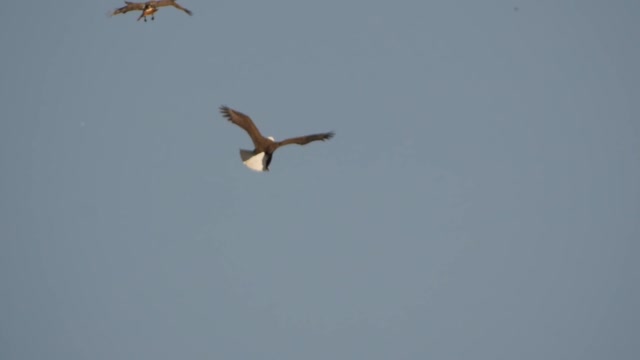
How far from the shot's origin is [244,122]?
79.7ft

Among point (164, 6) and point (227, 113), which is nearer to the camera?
point (227, 113)

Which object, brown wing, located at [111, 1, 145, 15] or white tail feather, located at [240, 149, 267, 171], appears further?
brown wing, located at [111, 1, 145, 15]

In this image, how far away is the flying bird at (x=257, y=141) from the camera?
24.1 meters

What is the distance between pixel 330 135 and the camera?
2386 centimetres

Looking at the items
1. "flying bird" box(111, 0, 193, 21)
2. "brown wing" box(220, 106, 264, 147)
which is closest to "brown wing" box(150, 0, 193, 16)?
"flying bird" box(111, 0, 193, 21)

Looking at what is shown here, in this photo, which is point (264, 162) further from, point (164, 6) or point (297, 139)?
point (164, 6)

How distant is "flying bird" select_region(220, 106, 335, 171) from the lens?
2412cm

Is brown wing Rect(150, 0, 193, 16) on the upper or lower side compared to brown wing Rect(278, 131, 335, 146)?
upper

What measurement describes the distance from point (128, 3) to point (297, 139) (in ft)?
15.4

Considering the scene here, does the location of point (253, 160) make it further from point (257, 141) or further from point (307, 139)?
point (307, 139)

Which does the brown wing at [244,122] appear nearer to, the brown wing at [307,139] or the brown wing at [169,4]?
the brown wing at [307,139]

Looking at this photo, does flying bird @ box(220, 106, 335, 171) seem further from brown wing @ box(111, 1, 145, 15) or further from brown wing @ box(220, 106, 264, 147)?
brown wing @ box(111, 1, 145, 15)

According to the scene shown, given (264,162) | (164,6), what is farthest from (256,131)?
(164,6)

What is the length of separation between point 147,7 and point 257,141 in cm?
399
